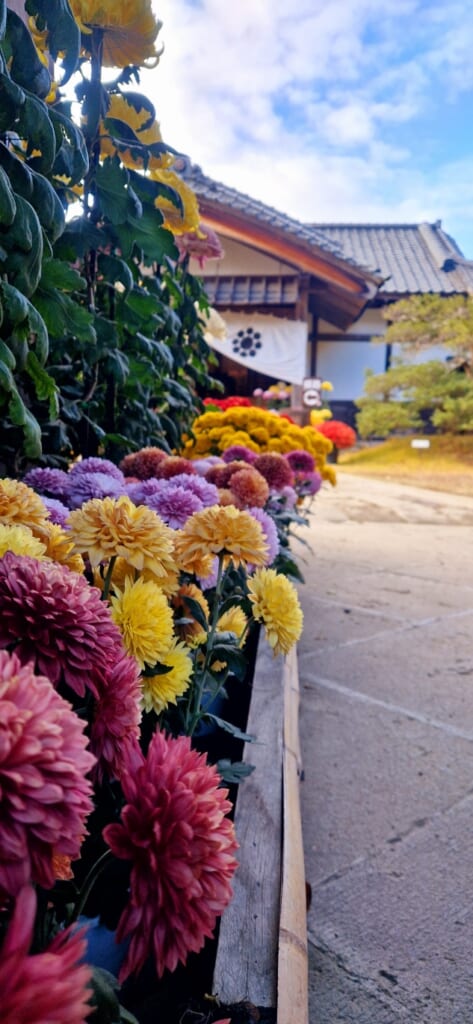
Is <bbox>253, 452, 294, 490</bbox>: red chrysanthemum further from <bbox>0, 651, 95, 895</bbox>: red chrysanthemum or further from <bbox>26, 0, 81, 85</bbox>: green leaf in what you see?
<bbox>0, 651, 95, 895</bbox>: red chrysanthemum

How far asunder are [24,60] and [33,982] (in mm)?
1047

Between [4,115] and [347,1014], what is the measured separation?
1.21 meters

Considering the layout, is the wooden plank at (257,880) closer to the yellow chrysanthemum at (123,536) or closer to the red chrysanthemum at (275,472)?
the yellow chrysanthemum at (123,536)

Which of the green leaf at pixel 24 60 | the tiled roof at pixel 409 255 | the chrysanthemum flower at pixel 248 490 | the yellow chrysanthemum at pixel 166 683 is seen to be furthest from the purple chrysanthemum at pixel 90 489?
the tiled roof at pixel 409 255

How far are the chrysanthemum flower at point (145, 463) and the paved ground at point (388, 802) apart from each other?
72 cm

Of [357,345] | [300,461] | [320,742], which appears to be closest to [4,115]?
[320,742]

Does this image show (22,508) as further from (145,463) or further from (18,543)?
(145,463)

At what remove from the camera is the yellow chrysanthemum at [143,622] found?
0.59 meters

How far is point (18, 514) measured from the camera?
67 cm

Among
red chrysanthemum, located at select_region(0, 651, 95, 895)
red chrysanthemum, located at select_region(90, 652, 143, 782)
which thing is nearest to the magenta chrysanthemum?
red chrysanthemum, located at select_region(90, 652, 143, 782)

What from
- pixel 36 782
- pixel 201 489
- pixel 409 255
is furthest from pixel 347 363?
pixel 36 782

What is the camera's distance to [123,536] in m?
0.61

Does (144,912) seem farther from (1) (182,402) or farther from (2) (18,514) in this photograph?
(1) (182,402)

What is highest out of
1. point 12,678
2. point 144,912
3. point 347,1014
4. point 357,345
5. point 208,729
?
point 357,345
